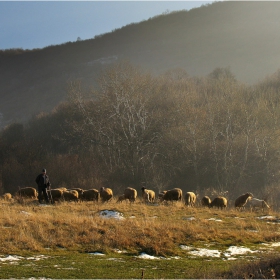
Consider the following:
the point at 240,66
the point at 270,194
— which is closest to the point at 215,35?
the point at 240,66

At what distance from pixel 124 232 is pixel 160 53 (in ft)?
371

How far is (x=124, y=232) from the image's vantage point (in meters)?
13.5

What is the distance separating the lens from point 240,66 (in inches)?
3873

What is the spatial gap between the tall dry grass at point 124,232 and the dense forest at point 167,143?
65.7 feet

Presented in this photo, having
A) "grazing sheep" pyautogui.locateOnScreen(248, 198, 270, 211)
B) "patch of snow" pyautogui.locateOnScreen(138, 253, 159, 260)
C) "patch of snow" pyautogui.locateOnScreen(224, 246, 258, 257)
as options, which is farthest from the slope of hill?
"patch of snow" pyautogui.locateOnScreen(138, 253, 159, 260)

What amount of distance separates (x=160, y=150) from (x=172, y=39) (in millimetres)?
97943

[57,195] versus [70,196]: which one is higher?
[57,195]

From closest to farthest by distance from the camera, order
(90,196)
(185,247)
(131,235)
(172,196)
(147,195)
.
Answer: (185,247) < (131,235) < (90,196) < (172,196) < (147,195)

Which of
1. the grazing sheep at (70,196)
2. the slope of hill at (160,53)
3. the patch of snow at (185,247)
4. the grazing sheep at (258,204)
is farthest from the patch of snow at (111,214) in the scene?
the slope of hill at (160,53)

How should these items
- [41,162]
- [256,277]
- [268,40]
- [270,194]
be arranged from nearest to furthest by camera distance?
[256,277] → [270,194] → [41,162] → [268,40]

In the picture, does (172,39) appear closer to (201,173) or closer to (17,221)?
(201,173)

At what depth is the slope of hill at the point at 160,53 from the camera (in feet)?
319

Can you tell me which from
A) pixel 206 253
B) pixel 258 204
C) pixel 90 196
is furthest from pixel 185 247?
pixel 258 204

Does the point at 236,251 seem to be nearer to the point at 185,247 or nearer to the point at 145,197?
the point at 185,247
